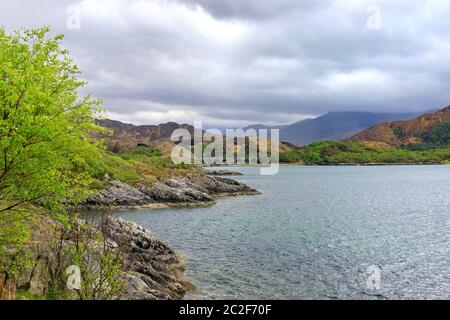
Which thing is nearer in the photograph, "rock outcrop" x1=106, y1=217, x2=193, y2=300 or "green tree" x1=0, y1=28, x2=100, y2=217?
"green tree" x1=0, y1=28, x2=100, y2=217

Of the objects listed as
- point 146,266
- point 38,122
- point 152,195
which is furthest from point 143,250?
point 152,195

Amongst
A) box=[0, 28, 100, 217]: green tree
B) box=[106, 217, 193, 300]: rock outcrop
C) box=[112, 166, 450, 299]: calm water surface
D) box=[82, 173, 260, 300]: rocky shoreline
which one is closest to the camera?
box=[0, 28, 100, 217]: green tree

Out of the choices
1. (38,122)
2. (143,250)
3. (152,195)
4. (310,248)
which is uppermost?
(38,122)

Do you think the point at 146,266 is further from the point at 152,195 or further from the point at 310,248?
the point at 152,195

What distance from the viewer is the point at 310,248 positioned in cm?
5206

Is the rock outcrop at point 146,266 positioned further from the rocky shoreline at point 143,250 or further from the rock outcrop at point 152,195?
the rock outcrop at point 152,195

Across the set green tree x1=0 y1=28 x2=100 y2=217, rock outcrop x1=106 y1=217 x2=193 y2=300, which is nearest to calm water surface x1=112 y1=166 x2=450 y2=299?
rock outcrop x1=106 y1=217 x2=193 y2=300

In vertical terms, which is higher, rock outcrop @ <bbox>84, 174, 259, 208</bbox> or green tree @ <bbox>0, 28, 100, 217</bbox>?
green tree @ <bbox>0, 28, 100, 217</bbox>

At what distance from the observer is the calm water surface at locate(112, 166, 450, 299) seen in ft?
120

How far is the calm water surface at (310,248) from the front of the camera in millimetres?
36438

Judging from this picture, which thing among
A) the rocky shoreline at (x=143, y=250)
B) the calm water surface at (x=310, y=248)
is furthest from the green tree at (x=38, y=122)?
the calm water surface at (x=310, y=248)

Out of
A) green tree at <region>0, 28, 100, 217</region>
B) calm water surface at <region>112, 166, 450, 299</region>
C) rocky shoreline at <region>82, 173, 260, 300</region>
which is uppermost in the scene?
green tree at <region>0, 28, 100, 217</region>

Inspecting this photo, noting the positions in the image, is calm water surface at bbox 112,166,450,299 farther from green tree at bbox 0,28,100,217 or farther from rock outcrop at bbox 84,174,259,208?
green tree at bbox 0,28,100,217

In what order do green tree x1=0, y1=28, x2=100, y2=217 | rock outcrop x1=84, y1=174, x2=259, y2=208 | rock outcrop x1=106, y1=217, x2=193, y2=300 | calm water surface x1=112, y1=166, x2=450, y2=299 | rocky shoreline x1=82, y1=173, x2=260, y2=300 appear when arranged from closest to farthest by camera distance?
1. green tree x1=0, y1=28, x2=100, y2=217
2. rock outcrop x1=106, y1=217, x2=193, y2=300
3. rocky shoreline x1=82, y1=173, x2=260, y2=300
4. calm water surface x1=112, y1=166, x2=450, y2=299
5. rock outcrop x1=84, y1=174, x2=259, y2=208
